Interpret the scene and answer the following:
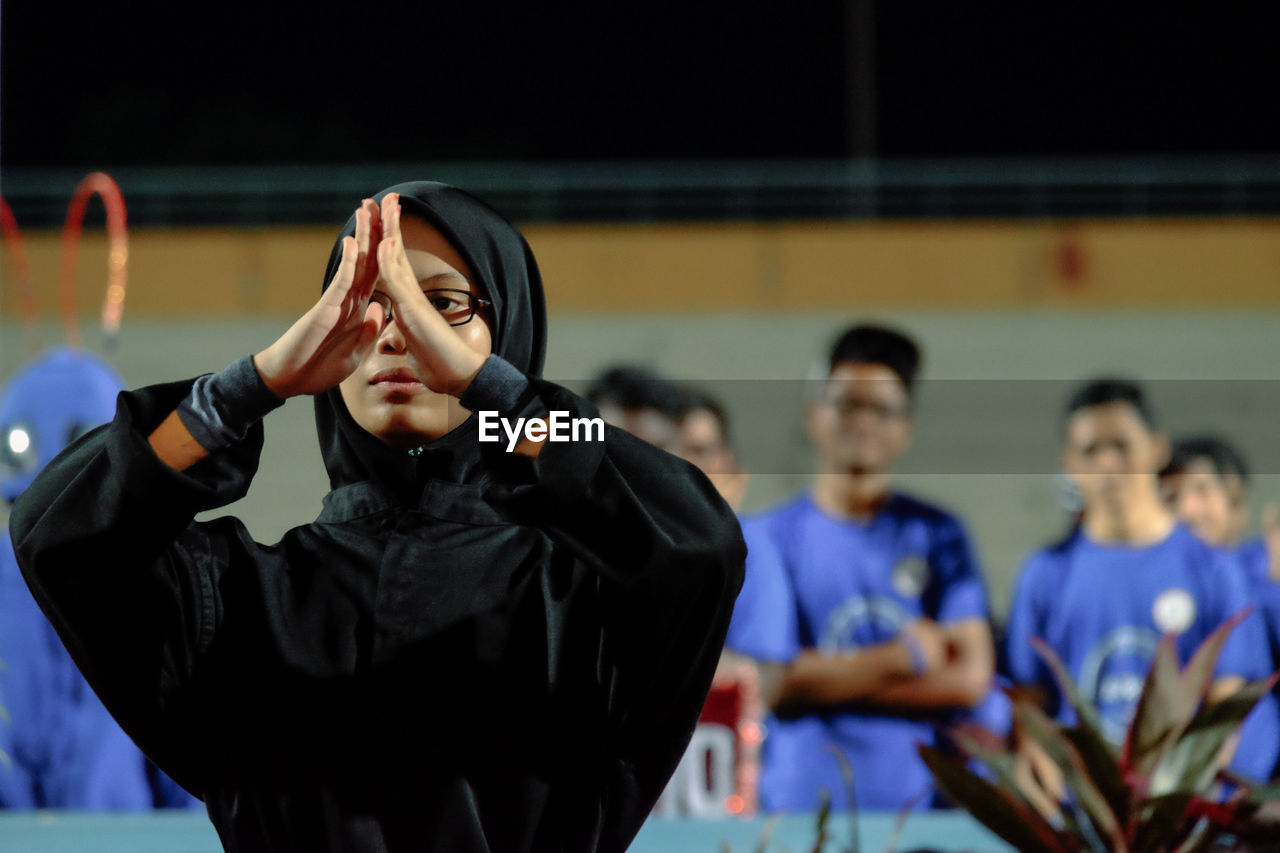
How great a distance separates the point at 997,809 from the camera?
1474mm

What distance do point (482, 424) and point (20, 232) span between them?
9908 millimetres

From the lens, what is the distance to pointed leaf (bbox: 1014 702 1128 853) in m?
1.47

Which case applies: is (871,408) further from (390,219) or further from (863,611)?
(390,219)

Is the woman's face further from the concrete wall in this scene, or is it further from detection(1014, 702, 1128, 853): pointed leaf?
the concrete wall

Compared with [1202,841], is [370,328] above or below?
above

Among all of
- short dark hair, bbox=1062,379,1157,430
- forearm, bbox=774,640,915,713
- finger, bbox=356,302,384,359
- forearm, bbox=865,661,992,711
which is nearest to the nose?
finger, bbox=356,302,384,359

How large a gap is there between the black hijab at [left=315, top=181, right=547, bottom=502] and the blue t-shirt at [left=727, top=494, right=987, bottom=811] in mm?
2166

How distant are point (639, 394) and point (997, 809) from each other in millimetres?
2440

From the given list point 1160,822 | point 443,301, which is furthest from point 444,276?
point 1160,822

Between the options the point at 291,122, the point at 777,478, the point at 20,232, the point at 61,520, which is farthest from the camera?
the point at 291,122

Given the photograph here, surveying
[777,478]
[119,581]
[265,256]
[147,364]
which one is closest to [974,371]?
[777,478]

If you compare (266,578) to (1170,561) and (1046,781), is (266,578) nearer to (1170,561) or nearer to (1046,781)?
(1046,781)

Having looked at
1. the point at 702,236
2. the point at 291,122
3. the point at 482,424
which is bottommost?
the point at 482,424

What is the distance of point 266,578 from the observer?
4.46ft
